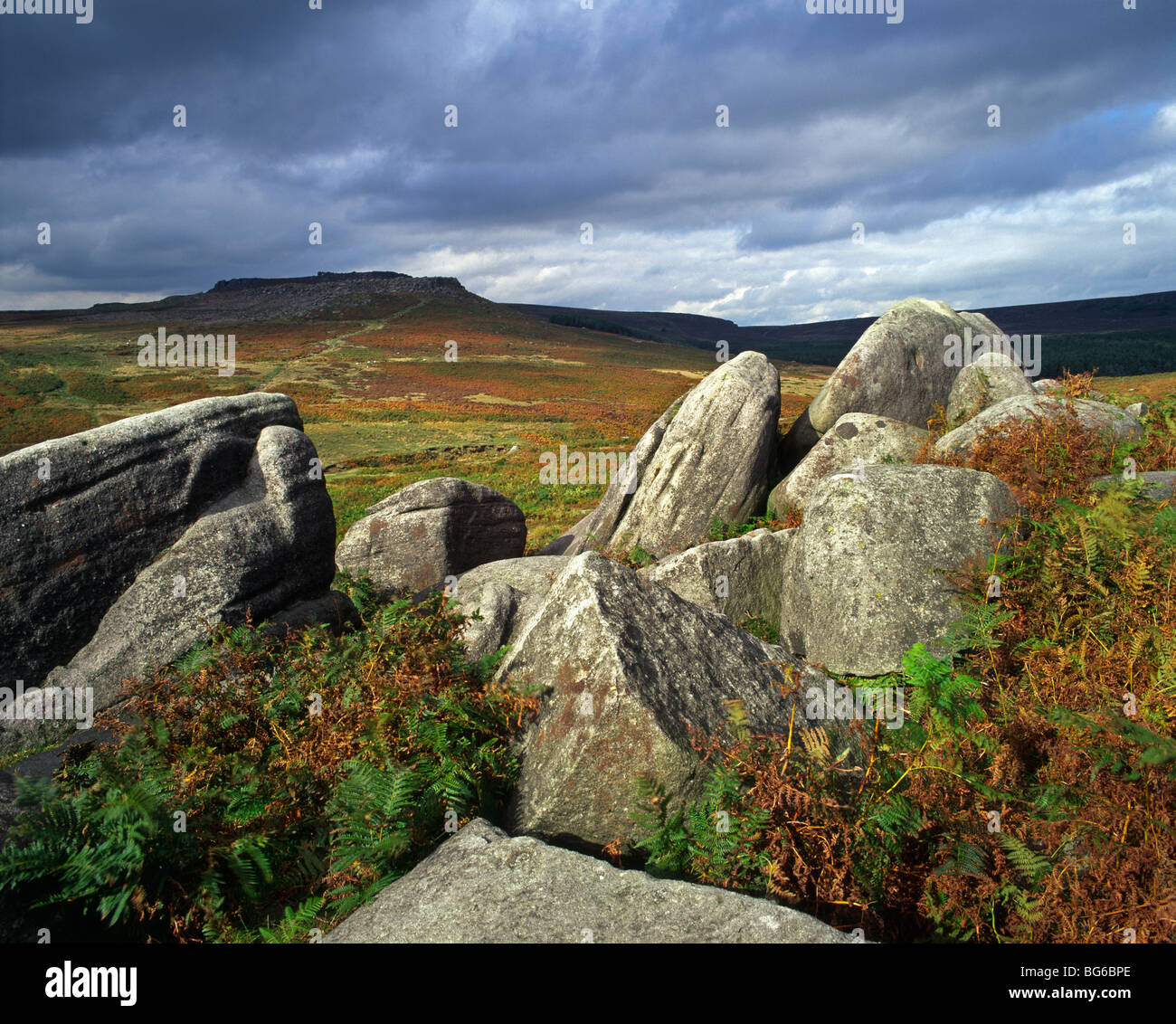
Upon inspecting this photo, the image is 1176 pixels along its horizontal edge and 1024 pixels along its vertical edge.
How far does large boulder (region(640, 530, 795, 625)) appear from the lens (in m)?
10.9

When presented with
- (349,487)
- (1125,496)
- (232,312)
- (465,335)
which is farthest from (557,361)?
(1125,496)

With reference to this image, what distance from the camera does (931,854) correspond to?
482 cm

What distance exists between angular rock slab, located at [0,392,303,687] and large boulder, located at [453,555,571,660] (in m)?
4.12

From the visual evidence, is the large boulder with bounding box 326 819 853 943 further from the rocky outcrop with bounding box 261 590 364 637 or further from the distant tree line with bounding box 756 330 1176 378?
the distant tree line with bounding box 756 330 1176 378

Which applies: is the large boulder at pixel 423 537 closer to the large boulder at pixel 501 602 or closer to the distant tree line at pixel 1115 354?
the large boulder at pixel 501 602

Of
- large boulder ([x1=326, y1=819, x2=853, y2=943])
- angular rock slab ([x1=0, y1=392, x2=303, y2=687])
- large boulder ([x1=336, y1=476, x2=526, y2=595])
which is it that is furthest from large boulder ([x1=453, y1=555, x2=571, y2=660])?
angular rock slab ([x1=0, y1=392, x2=303, y2=687])

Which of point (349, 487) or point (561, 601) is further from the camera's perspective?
point (349, 487)

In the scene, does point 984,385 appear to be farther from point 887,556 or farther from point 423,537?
point 423,537

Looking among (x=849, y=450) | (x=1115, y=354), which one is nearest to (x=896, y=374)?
(x=849, y=450)

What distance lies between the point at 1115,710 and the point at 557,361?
3838 inches

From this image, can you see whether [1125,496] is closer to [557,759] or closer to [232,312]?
[557,759]

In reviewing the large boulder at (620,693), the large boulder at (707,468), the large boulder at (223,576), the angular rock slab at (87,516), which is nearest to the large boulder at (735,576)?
the large boulder at (707,468)

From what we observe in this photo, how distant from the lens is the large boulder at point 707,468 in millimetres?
14539

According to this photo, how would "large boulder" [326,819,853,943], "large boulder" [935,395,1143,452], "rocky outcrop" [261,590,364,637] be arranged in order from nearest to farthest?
"large boulder" [326,819,853,943]
"rocky outcrop" [261,590,364,637]
"large boulder" [935,395,1143,452]
